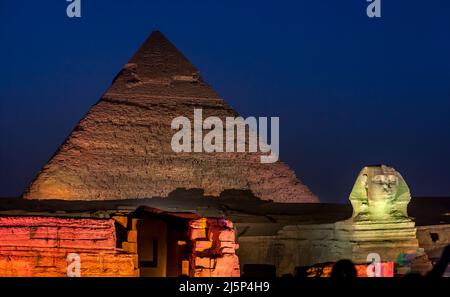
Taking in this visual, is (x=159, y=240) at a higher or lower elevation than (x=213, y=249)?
lower

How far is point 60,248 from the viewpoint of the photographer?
13727 mm

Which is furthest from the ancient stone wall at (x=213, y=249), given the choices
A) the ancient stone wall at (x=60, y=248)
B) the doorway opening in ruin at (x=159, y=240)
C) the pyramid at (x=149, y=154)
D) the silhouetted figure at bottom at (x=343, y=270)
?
the pyramid at (x=149, y=154)

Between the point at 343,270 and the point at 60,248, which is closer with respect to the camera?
the point at 343,270

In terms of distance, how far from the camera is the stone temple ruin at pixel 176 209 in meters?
13.8

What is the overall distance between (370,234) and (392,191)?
0.93 m

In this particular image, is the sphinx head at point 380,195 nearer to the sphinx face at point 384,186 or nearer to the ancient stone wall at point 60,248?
the sphinx face at point 384,186

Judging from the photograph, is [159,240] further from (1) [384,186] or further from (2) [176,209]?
(2) [176,209]

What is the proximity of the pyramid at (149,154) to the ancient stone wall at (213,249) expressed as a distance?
109ft

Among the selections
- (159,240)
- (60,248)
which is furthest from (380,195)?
(60,248)

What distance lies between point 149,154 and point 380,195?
3426cm

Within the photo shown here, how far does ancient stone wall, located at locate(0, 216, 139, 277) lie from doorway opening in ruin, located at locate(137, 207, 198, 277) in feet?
11.4

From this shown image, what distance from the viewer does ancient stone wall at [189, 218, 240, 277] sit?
46.1ft

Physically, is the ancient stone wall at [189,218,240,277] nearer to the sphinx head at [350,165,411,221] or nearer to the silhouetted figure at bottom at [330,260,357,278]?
the sphinx head at [350,165,411,221]
